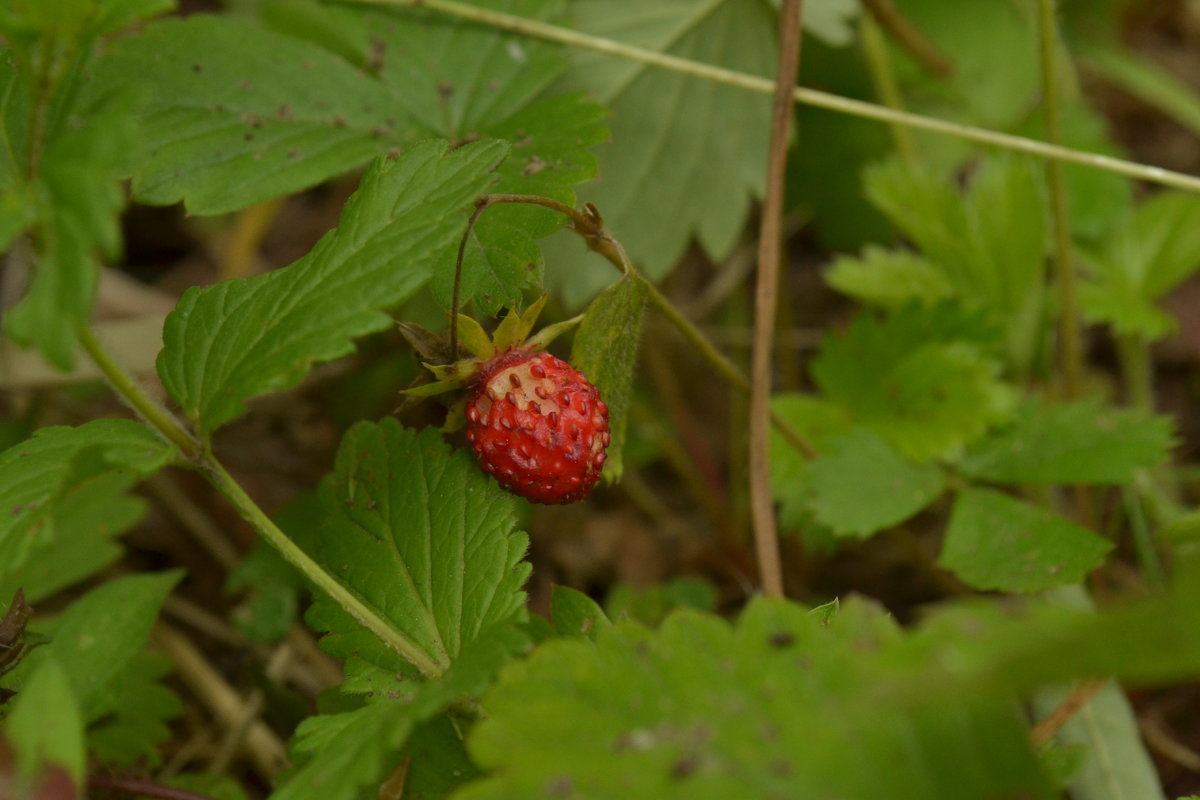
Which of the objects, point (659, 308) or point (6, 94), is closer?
→ point (6, 94)

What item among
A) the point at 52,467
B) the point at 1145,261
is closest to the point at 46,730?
the point at 52,467

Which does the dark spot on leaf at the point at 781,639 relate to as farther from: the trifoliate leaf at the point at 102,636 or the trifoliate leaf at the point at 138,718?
the trifoliate leaf at the point at 138,718

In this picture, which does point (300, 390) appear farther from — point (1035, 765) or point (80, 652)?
point (1035, 765)

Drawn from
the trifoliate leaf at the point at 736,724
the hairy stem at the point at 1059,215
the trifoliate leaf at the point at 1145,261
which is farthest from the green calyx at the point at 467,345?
the trifoliate leaf at the point at 1145,261

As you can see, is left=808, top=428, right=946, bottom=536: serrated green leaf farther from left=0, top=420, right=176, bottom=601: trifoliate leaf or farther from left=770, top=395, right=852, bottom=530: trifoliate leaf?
left=0, top=420, right=176, bottom=601: trifoliate leaf

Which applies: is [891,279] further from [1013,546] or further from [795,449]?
[1013,546]

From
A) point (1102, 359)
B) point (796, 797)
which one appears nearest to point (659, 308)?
point (796, 797)
